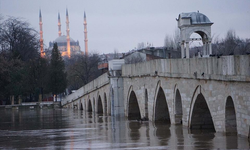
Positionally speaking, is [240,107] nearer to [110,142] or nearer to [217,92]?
[217,92]

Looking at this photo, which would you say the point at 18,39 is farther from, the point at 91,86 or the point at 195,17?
the point at 195,17

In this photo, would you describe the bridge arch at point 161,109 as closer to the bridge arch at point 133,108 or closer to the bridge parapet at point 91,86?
the bridge arch at point 133,108

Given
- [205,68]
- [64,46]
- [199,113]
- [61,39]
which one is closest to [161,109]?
[199,113]

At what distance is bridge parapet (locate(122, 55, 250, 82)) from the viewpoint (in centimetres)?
1204

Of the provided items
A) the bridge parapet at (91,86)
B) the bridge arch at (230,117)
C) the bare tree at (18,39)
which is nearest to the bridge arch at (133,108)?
the bridge parapet at (91,86)

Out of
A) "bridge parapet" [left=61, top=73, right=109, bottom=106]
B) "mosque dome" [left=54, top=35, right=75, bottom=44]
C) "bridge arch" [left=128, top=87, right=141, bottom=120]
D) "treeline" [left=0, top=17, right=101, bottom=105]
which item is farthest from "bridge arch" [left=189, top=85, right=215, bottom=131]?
"mosque dome" [left=54, top=35, right=75, bottom=44]

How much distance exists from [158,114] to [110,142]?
21.9 ft

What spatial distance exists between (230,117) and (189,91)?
3059 mm

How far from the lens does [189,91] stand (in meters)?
16.3

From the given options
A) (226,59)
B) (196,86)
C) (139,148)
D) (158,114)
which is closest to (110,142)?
(139,148)

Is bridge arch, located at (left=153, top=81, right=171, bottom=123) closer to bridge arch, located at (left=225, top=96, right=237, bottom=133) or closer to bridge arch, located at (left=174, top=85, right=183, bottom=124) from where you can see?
bridge arch, located at (left=174, top=85, right=183, bottom=124)

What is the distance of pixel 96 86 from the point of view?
1342 inches

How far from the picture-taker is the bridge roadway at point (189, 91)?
40.5 ft

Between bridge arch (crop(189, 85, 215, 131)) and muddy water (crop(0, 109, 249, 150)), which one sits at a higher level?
bridge arch (crop(189, 85, 215, 131))
